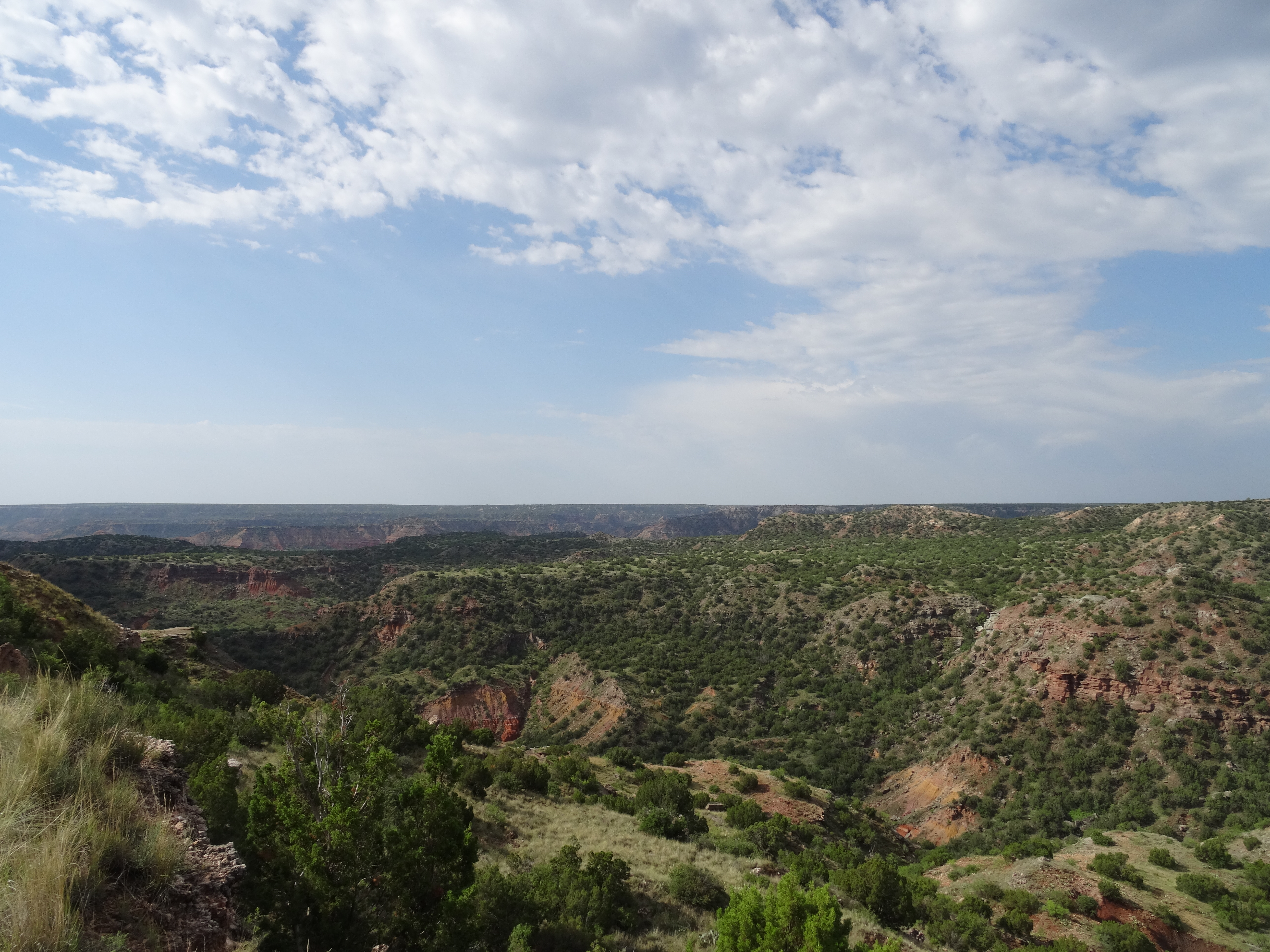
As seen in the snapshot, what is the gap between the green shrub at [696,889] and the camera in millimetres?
14461

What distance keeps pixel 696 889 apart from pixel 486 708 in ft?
130

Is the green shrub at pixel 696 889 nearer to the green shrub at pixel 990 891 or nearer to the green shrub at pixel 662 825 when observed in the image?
the green shrub at pixel 662 825

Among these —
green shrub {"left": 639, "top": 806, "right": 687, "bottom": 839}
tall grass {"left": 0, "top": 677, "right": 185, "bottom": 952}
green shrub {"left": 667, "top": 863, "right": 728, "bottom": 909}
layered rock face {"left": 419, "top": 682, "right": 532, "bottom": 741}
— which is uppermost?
tall grass {"left": 0, "top": 677, "right": 185, "bottom": 952}

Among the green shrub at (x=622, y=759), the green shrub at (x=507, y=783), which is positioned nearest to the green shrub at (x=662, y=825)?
the green shrub at (x=507, y=783)

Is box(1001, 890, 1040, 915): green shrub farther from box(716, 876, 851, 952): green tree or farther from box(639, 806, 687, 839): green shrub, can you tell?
box(716, 876, 851, 952): green tree

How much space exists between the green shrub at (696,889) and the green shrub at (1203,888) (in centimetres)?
1736

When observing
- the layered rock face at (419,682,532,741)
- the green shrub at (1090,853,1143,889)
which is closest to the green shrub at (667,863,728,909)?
the green shrub at (1090,853,1143,889)

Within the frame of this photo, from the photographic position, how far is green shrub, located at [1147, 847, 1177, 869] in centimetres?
2147

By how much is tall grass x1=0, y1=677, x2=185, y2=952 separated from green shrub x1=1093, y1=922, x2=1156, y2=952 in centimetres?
2251

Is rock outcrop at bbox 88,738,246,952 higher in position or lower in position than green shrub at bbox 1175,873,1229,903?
higher

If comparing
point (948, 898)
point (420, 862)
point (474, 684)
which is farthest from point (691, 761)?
point (420, 862)

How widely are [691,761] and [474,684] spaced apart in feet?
81.5

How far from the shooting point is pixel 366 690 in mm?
31266

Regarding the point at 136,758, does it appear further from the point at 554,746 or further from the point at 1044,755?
the point at 1044,755
